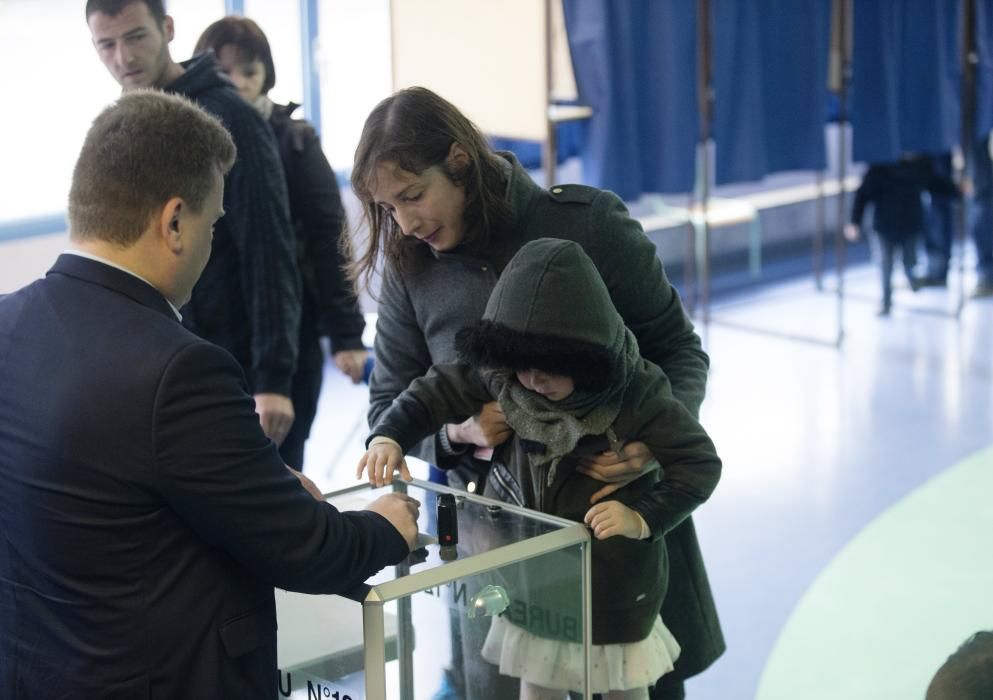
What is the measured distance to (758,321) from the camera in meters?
6.40

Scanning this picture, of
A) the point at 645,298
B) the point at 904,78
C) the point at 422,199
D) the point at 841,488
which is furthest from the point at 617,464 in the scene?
the point at 904,78

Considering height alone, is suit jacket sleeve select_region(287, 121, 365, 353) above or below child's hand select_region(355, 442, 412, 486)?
above

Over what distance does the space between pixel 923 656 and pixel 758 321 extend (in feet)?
11.8

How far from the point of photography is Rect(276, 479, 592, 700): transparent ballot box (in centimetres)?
154

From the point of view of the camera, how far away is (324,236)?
Answer: 9.80 feet

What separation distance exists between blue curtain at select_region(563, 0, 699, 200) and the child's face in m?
3.69

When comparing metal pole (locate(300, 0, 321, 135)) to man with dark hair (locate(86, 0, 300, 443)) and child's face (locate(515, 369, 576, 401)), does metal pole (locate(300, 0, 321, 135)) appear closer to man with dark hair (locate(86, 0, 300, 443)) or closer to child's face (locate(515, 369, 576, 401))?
man with dark hair (locate(86, 0, 300, 443))

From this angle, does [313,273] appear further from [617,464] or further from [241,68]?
[617,464]

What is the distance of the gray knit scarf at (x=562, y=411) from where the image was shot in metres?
1.68

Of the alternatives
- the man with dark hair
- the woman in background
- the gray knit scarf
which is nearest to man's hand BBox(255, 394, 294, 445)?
the man with dark hair

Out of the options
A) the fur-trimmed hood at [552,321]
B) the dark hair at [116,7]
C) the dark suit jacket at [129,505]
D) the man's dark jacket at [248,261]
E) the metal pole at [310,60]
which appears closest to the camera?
the dark suit jacket at [129,505]

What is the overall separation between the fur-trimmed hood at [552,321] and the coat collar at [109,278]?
48 cm

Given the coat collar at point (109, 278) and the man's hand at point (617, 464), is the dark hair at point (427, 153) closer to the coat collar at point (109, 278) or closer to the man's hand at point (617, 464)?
the man's hand at point (617, 464)

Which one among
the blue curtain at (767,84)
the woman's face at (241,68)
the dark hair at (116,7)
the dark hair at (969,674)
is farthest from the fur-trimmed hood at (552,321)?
the blue curtain at (767,84)
